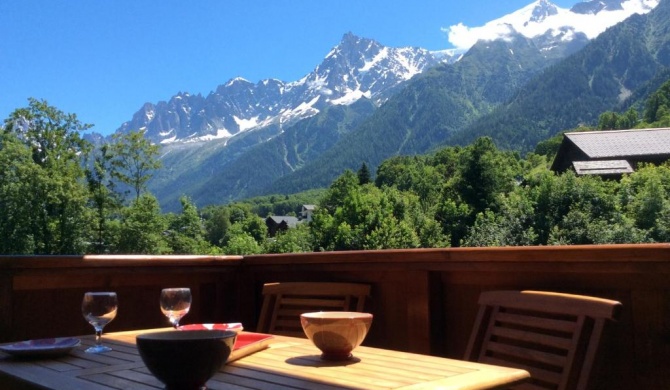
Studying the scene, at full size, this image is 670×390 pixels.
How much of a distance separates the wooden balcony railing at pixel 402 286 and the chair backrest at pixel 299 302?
0.67 feet

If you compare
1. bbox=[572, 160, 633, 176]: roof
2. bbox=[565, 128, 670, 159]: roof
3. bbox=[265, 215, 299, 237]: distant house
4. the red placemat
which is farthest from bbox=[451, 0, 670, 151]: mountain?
the red placemat

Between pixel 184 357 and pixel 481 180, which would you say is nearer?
pixel 184 357

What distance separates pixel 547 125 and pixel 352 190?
237 feet

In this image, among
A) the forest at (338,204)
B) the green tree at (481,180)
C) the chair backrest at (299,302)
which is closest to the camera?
the chair backrest at (299,302)

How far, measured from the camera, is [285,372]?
1.25 meters

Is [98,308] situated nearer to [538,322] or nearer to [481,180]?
[538,322]

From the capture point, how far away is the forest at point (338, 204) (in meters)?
Result: 24.0

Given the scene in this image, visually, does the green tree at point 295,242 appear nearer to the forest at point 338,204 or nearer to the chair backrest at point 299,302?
the forest at point 338,204

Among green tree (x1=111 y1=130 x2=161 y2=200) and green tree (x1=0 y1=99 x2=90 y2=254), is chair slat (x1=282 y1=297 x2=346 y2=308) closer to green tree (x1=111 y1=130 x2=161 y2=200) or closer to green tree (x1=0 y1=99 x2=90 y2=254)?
green tree (x1=0 y1=99 x2=90 y2=254)

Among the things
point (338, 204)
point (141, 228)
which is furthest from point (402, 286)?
point (338, 204)

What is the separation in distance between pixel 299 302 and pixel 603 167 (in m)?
43.3

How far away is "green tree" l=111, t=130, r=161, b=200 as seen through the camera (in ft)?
85.9

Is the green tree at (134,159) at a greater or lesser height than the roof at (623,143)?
lesser

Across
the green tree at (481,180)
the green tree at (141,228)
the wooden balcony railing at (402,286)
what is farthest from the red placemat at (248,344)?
the green tree at (481,180)
